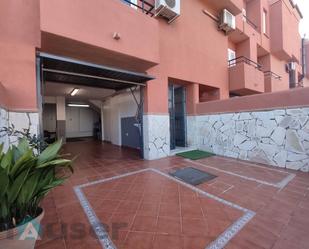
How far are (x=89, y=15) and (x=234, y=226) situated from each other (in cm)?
501

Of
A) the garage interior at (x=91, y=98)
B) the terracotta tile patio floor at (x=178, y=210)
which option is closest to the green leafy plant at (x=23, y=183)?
the terracotta tile patio floor at (x=178, y=210)

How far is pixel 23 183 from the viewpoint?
4.66 feet

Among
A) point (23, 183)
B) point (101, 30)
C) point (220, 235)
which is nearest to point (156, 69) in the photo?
point (101, 30)

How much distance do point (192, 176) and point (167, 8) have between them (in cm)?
549

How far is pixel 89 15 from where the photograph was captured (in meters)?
3.89

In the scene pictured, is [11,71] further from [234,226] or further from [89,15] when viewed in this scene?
[234,226]

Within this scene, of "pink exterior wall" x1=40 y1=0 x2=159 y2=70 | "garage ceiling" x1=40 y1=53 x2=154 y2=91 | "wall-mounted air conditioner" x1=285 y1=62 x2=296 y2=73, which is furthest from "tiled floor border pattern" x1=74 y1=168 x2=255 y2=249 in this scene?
"wall-mounted air conditioner" x1=285 y1=62 x2=296 y2=73

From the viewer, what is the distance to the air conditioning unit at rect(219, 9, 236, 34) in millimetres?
8039

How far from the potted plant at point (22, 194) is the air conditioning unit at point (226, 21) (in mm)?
9419

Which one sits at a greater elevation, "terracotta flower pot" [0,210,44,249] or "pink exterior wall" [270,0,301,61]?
"pink exterior wall" [270,0,301,61]

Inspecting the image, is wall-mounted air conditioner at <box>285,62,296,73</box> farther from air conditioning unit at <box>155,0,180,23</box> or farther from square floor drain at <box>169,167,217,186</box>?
square floor drain at <box>169,167,217,186</box>

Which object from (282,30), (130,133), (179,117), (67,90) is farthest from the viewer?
(282,30)

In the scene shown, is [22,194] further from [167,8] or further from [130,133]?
[130,133]

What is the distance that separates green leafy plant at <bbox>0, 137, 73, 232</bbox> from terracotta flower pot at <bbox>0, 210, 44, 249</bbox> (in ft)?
0.26
